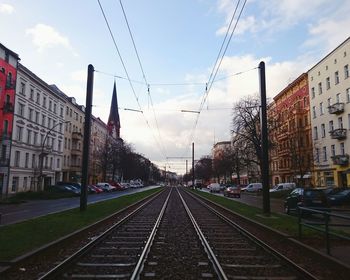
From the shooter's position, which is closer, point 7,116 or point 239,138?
point 7,116

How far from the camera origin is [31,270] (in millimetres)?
7691

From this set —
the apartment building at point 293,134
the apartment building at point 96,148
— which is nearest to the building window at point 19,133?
the apartment building at point 96,148

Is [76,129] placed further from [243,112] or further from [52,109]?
[243,112]

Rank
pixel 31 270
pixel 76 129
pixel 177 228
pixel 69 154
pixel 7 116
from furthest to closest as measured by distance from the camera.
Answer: pixel 76 129
pixel 69 154
pixel 7 116
pixel 177 228
pixel 31 270

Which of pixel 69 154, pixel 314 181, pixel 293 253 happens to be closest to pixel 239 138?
pixel 314 181

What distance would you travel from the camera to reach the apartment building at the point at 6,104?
4542cm

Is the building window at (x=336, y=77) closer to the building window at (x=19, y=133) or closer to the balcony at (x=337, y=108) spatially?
the balcony at (x=337, y=108)

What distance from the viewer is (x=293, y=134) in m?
52.3

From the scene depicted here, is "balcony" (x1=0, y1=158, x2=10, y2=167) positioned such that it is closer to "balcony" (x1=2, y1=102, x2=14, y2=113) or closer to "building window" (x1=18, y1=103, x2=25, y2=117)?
"balcony" (x1=2, y1=102, x2=14, y2=113)

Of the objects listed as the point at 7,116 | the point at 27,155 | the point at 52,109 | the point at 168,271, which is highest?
the point at 52,109

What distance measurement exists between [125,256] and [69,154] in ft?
222

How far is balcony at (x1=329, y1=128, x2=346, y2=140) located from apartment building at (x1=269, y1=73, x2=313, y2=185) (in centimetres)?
360

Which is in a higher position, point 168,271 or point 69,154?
point 69,154

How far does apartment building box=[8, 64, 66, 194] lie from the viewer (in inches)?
1954
